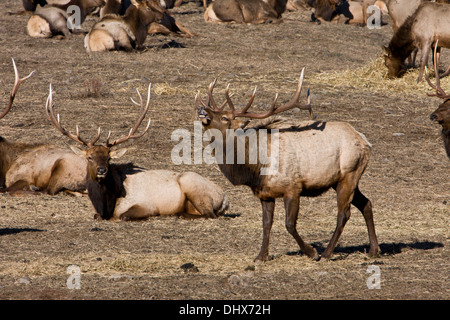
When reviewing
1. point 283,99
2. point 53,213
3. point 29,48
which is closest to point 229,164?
point 53,213

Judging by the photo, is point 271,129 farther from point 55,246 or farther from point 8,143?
point 8,143

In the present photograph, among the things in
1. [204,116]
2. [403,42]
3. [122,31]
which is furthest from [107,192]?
[122,31]

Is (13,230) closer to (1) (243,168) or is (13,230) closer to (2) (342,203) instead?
(1) (243,168)

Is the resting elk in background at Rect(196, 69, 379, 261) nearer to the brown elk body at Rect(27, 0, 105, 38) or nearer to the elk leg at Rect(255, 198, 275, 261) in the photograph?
the elk leg at Rect(255, 198, 275, 261)

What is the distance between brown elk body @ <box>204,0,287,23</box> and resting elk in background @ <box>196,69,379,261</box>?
51.9ft

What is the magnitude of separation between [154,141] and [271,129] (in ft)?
17.7

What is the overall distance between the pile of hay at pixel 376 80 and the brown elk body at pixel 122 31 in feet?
15.8

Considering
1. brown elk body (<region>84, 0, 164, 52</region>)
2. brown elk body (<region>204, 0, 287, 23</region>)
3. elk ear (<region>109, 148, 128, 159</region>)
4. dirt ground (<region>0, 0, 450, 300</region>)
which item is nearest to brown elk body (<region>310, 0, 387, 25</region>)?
brown elk body (<region>204, 0, 287, 23</region>)

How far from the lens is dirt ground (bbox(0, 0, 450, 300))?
6.63 m

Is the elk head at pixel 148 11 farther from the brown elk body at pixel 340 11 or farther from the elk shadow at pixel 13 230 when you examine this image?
the elk shadow at pixel 13 230

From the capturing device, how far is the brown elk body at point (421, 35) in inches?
653

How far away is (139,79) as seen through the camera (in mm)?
16422

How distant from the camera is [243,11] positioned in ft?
76.5

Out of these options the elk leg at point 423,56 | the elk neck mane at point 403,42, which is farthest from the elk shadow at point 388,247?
the elk neck mane at point 403,42
